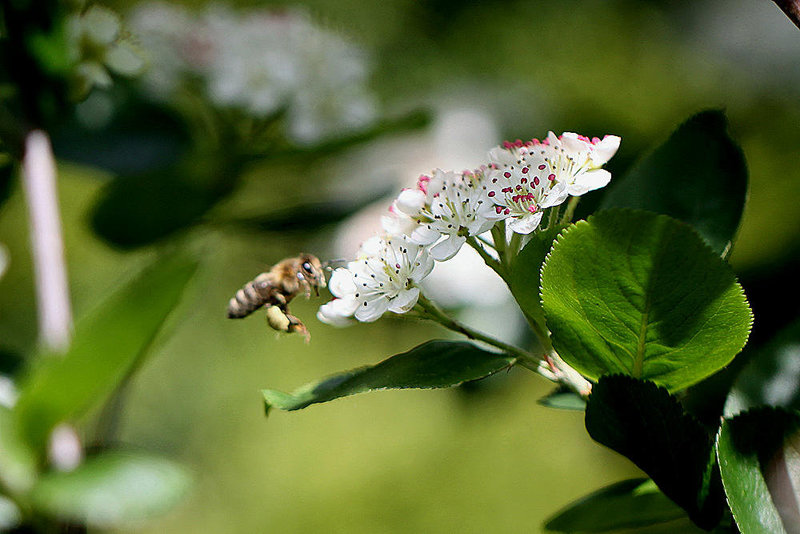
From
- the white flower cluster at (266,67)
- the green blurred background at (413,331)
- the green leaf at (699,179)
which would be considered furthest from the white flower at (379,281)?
the green blurred background at (413,331)

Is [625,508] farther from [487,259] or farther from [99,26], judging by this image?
[99,26]

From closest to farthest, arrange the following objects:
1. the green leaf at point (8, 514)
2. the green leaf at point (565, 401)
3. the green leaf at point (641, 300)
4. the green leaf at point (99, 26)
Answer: the green leaf at point (641, 300) → the green leaf at point (565, 401) → the green leaf at point (8, 514) → the green leaf at point (99, 26)

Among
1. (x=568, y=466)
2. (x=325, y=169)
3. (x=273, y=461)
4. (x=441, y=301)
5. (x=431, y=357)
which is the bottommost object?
(x=273, y=461)

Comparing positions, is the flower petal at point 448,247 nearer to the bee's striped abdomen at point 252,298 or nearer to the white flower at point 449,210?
the white flower at point 449,210

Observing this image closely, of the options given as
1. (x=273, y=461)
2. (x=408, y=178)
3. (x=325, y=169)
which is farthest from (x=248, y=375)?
(x=408, y=178)

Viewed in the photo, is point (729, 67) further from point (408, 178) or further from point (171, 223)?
point (171, 223)
